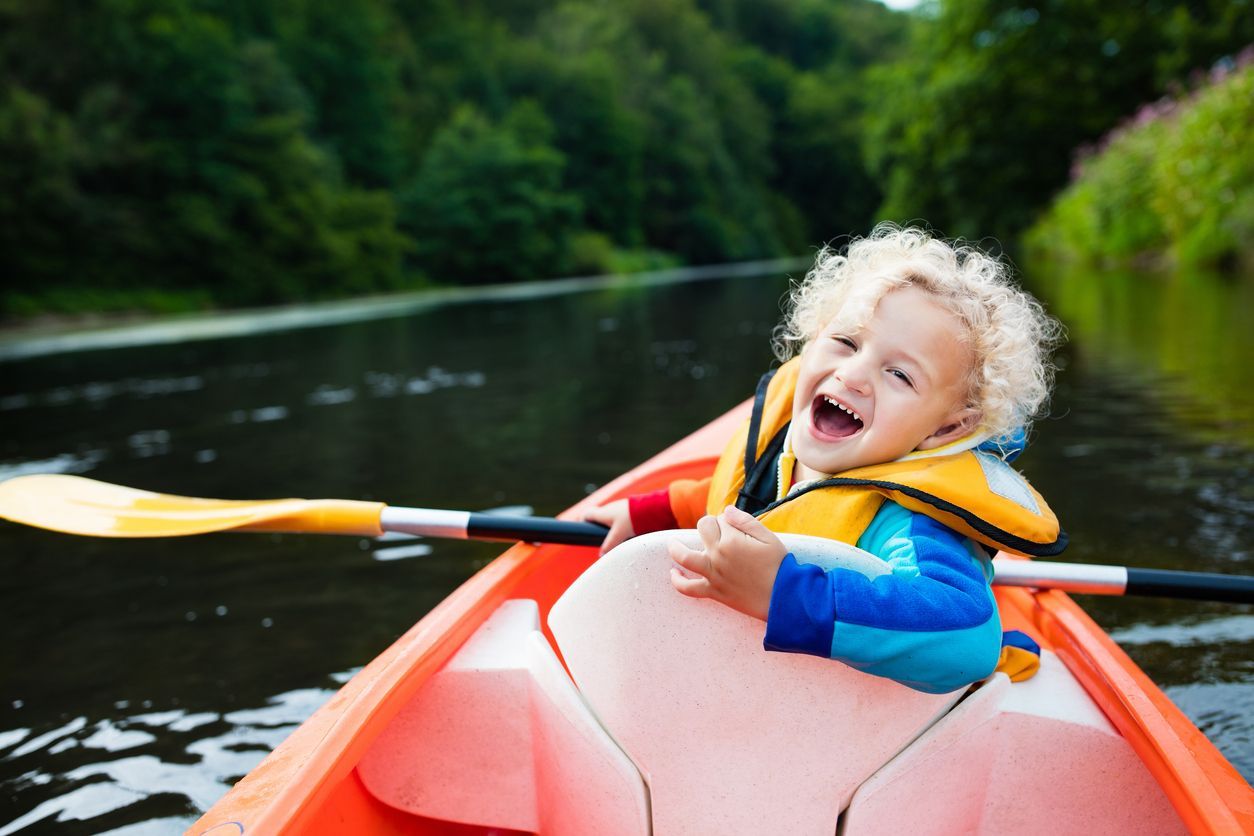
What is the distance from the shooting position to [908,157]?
2552cm

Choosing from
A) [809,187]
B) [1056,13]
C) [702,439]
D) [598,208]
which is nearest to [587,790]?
[702,439]

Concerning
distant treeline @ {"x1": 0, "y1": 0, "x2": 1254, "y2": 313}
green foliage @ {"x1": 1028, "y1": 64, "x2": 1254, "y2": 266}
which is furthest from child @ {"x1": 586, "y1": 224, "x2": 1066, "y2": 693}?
distant treeline @ {"x1": 0, "y1": 0, "x2": 1254, "y2": 313}

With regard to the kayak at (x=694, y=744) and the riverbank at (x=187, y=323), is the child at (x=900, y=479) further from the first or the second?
the riverbank at (x=187, y=323)

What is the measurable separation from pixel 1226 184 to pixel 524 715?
1237 centimetres

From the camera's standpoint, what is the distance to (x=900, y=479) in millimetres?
1376

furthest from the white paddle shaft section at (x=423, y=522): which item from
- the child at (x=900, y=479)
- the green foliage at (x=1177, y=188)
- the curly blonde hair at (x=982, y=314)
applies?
the green foliage at (x=1177, y=188)

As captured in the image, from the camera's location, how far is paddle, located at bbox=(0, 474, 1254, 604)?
2.08 meters

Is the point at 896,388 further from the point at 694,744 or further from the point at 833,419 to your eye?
the point at 694,744

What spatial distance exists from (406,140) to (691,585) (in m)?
33.2

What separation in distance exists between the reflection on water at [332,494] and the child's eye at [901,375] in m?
1.38

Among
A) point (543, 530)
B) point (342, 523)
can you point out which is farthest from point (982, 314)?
point (342, 523)

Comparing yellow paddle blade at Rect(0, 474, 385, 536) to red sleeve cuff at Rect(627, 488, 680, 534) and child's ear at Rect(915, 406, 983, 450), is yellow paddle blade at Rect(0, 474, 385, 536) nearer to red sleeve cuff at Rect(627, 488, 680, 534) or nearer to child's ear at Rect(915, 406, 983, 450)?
red sleeve cuff at Rect(627, 488, 680, 534)

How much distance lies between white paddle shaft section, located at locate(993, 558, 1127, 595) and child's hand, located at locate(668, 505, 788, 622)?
1.01 metres

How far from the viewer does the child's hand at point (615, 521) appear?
7.11ft
